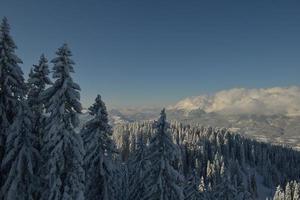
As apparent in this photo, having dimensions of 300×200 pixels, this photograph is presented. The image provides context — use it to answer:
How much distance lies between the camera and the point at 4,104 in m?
30.9

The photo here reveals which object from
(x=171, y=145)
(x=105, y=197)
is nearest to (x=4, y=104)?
(x=105, y=197)

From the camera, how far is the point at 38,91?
1271 inches

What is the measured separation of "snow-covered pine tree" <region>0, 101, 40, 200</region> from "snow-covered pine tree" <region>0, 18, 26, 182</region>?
1.31 meters

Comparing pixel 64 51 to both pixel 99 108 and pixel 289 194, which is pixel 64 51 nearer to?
pixel 99 108

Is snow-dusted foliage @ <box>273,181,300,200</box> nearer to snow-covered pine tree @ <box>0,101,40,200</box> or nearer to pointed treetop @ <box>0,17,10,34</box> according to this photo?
snow-covered pine tree @ <box>0,101,40,200</box>

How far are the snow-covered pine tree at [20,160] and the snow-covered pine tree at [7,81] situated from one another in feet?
4.30

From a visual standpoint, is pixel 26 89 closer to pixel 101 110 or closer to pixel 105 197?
pixel 101 110

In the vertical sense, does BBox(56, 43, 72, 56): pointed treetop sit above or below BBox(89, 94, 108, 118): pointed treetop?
above

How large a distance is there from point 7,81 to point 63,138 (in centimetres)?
724

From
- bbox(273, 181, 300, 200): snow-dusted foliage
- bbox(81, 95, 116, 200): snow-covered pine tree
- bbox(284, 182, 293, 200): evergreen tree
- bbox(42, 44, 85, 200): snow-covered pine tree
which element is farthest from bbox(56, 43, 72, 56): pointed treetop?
bbox(284, 182, 293, 200): evergreen tree

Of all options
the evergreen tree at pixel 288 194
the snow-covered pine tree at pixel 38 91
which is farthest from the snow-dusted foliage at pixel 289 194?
the snow-covered pine tree at pixel 38 91

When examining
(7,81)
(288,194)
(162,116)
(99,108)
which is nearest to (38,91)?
(7,81)

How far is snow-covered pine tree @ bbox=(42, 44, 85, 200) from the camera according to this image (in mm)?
28125

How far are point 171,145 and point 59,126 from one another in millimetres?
11696
